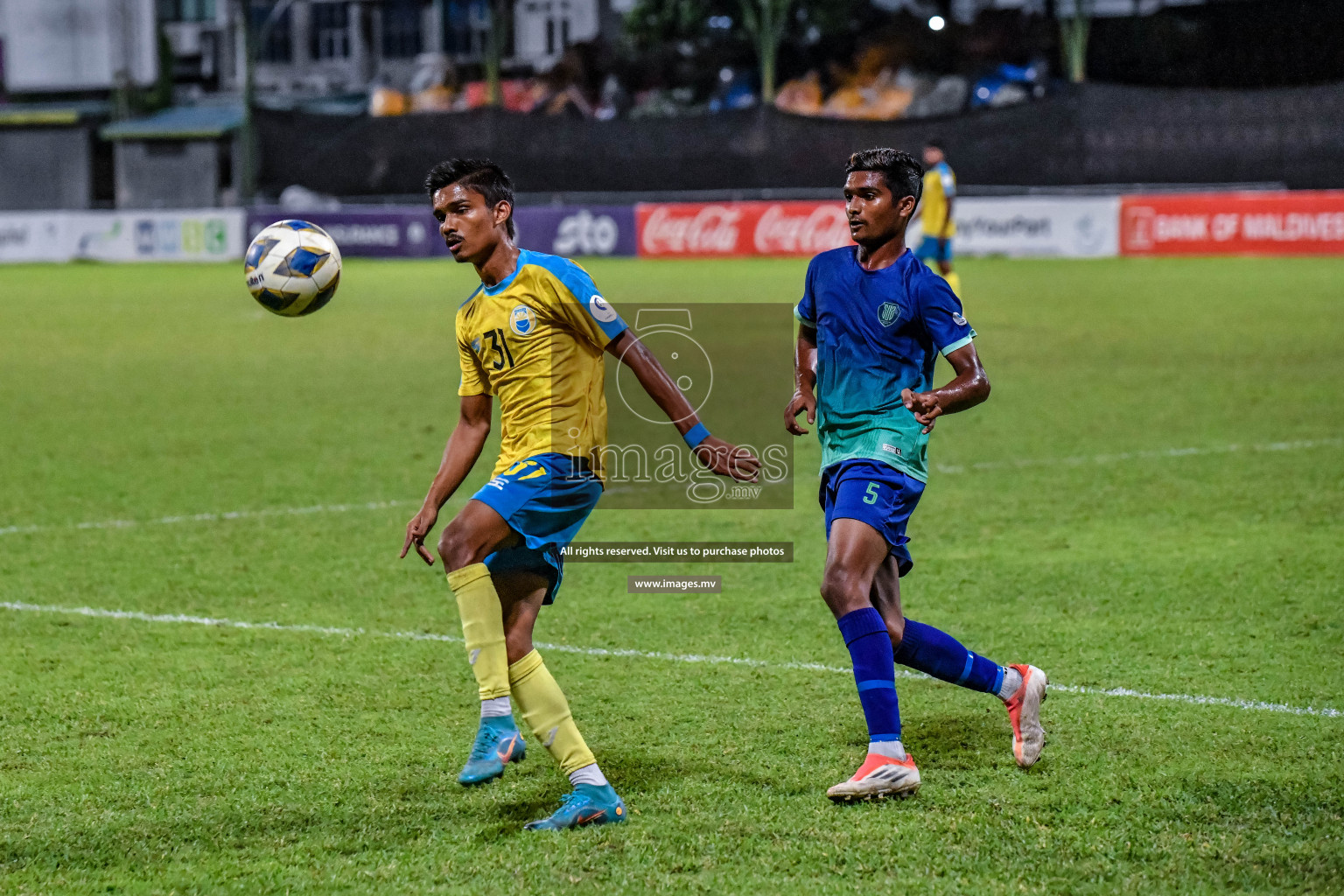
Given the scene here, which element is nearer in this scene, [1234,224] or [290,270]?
[290,270]

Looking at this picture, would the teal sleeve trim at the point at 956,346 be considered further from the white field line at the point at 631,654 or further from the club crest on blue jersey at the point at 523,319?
the white field line at the point at 631,654

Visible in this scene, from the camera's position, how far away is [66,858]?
386cm

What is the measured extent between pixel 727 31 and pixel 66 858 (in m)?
42.3

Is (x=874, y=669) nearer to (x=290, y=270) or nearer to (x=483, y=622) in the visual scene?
(x=483, y=622)

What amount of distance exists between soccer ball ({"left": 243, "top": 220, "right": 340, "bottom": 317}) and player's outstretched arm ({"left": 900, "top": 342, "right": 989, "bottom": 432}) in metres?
2.04

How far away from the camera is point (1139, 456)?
33.1ft

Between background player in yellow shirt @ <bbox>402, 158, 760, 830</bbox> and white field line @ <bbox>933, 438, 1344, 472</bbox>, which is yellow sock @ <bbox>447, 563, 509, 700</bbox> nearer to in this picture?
background player in yellow shirt @ <bbox>402, 158, 760, 830</bbox>

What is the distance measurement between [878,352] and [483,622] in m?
1.37

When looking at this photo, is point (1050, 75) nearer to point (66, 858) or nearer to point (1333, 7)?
point (1333, 7)

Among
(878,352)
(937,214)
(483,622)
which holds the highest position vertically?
(878,352)

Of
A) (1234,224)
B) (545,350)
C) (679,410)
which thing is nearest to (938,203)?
(1234,224)

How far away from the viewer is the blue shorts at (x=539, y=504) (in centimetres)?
425

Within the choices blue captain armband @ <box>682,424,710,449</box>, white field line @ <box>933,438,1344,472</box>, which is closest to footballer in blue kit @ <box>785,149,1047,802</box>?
blue captain armband @ <box>682,424,710,449</box>

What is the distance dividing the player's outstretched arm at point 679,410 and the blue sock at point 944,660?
0.72 meters
